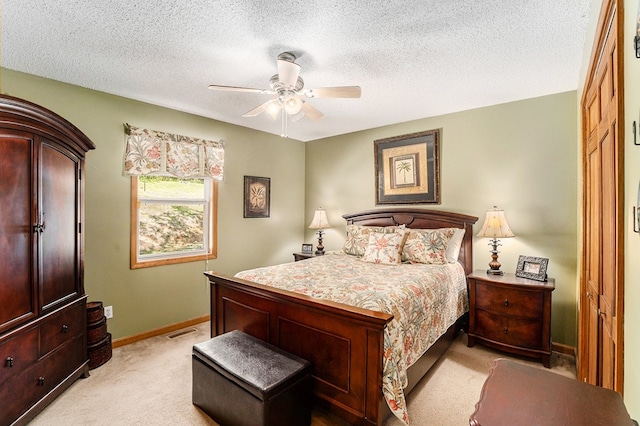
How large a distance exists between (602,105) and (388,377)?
1829 millimetres

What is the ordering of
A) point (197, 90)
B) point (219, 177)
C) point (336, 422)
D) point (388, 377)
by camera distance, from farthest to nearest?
1. point (219, 177)
2. point (197, 90)
3. point (336, 422)
4. point (388, 377)

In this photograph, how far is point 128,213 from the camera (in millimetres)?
3262

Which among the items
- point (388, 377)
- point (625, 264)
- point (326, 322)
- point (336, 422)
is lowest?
point (336, 422)

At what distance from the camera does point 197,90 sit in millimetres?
3020

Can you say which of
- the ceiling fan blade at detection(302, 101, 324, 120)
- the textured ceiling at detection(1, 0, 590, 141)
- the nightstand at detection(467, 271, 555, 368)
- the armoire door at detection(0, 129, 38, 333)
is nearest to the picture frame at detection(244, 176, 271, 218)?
the textured ceiling at detection(1, 0, 590, 141)

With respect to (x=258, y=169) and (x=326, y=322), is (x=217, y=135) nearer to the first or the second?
(x=258, y=169)

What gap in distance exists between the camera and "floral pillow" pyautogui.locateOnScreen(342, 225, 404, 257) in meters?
3.75

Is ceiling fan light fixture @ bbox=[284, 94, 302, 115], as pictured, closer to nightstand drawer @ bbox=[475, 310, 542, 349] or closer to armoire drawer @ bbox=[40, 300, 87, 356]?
armoire drawer @ bbox=[40, 300, 87, 356]

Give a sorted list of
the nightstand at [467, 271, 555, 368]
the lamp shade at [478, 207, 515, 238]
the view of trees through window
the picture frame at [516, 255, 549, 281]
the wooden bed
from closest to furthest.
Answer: the wooden bed < the nightstand at [467, 271, 555, 368] < the picture frame at [516, 255, 549, 281] < the lamp shade at [478, 207, 515, 238] < the view of trees through window

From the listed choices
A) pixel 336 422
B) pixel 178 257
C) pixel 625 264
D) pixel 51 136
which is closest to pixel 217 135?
pixel 178 257

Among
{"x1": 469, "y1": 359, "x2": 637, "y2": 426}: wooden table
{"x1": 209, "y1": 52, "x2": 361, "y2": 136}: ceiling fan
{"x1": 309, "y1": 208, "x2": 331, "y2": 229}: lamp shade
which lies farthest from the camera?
{"x1": 309, "y1": 208, "x2": 331, "y2": 229}: lamp shade

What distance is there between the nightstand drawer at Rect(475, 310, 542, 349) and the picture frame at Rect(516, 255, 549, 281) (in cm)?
43

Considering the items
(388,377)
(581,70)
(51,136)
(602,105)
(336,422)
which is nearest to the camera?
(602,105)

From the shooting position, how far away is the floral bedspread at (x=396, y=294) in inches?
73.2
